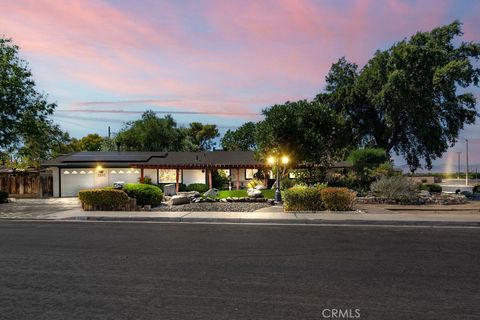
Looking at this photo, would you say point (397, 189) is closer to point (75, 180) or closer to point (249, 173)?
point (249, 173)

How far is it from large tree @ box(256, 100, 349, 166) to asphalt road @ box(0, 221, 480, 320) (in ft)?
49.5

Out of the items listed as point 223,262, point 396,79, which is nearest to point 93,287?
point 223,262

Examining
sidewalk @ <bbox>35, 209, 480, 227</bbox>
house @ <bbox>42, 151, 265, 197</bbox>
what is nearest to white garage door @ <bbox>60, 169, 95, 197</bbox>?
house @ <bbox>42, 151, 265, 197</bbox>

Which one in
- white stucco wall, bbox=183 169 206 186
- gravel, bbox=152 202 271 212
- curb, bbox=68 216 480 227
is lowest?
curb, bbox=68 216 480 227

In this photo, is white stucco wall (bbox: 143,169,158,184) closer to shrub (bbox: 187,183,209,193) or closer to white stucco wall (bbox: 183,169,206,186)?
white stucco wall (bbox: 183,169,206,186)

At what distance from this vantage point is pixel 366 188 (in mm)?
28844

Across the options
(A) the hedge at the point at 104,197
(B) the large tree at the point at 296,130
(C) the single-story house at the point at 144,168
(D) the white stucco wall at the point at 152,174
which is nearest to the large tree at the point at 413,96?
(C) the single-story house at the point at 144,168

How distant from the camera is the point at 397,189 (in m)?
23.1

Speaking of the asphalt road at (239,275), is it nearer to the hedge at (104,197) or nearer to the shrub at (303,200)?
the shrub at (303,200)

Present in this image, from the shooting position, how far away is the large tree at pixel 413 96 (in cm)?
3706

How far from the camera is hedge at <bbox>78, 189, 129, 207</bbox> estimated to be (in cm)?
1998

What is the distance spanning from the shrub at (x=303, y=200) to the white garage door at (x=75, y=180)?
21531 millimetres

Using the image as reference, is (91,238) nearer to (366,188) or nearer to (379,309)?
(379,309)

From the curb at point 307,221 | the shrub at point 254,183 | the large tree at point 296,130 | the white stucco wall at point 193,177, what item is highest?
the large tree at point 296,130
